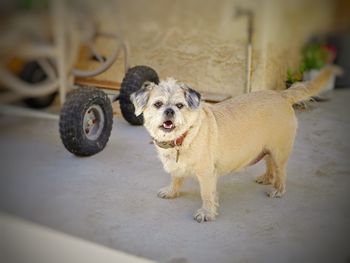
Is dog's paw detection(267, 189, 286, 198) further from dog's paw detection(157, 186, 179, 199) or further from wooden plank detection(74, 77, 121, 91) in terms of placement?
wooden plank detection(74, 77, 121, 91)

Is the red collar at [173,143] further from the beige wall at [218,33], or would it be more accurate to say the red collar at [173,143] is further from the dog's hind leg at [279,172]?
the beige wall at [218,33]

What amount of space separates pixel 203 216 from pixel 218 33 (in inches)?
31.3

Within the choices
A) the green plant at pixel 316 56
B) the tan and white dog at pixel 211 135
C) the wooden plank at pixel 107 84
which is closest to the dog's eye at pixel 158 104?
the tan and white dog at pixel 211 135

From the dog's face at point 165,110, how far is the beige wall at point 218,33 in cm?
36

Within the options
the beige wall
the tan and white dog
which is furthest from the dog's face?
the beige wall

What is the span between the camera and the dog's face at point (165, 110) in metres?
1.14

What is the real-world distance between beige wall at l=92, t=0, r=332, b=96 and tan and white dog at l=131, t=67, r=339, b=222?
40 centimetres

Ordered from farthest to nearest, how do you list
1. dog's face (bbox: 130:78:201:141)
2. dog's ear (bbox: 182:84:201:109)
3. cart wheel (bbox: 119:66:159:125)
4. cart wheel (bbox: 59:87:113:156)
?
cart wheel (bbox: 59:87:113:156) < dog's face (bbox: 130:78:201:141) < dog's ear (bbox: 182:84:201:109) < cart wheel (bbox: 119:66:159:125)

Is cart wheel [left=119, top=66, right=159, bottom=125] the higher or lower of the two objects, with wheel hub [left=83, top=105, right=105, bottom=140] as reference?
higher

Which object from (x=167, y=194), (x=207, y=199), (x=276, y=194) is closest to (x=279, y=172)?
(x=276, y=194)

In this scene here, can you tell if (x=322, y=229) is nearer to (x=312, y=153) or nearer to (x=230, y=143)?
(x=312, y=153)

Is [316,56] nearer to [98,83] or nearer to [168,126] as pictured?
[98,83]

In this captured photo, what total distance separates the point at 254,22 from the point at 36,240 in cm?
46

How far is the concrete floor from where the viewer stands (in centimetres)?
73
